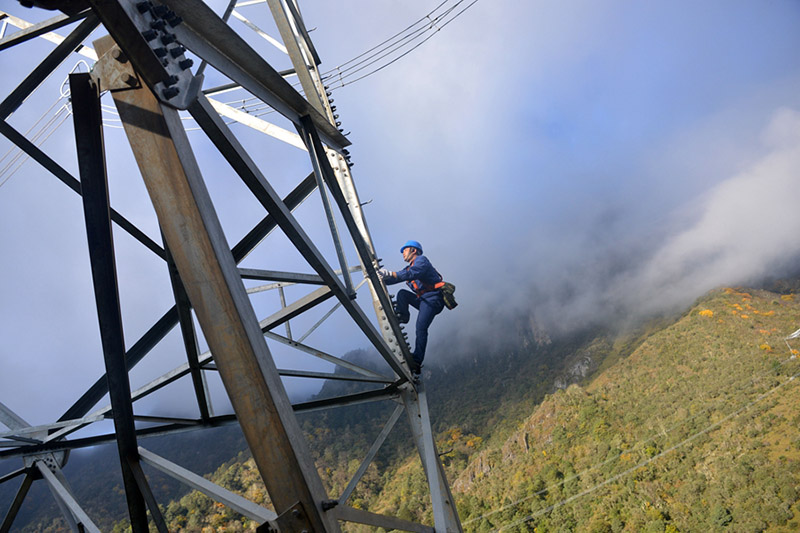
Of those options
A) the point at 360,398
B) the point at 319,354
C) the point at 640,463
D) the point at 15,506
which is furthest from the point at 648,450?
the point at 15,506

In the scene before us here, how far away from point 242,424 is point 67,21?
262cm

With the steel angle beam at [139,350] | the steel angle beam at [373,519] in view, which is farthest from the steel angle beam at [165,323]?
the steel angle beam at [373,519]

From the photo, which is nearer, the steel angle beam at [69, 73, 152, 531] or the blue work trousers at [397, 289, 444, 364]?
the steel angle beam at [69, 73, 152, 531]

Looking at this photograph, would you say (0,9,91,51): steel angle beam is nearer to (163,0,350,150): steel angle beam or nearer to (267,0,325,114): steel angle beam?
(163,0,350,150): steel angle beam

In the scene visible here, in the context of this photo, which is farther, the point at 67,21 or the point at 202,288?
the point at 67,21

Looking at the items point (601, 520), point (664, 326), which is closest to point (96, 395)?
point (601, 520)

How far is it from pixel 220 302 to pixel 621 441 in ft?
155

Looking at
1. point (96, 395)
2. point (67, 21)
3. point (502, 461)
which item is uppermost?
point (502, 461)

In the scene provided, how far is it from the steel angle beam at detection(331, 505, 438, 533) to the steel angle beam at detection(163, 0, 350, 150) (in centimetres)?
272

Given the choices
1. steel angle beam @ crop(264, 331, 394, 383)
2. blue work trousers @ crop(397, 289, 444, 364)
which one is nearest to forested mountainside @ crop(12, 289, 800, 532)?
blue work trousers @ crop(397, 289, 444, 364)

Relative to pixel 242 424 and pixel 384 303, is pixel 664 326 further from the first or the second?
pixel 242 424

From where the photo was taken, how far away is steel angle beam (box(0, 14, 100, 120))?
3078 millimetres

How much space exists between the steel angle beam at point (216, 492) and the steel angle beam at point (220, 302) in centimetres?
23

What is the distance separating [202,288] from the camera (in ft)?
7.65
